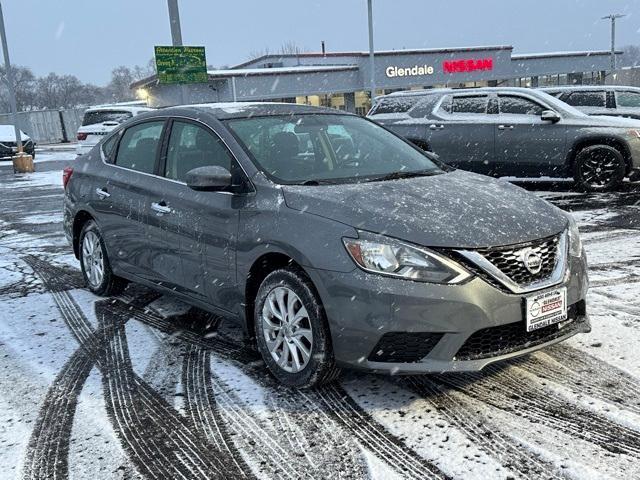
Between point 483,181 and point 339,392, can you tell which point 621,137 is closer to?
point 483,181

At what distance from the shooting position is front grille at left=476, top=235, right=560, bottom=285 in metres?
3.17

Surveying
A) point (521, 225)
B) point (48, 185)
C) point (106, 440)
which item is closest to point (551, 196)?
point (521, 225)

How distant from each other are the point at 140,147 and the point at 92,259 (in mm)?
1238

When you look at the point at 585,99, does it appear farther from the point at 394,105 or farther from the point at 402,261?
the point at 402,261

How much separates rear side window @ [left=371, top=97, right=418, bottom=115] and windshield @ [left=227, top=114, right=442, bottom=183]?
23.9 feet

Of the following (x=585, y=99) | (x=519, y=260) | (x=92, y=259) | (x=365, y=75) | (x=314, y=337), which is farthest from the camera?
(x=365, y=75)

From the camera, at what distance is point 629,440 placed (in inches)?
113

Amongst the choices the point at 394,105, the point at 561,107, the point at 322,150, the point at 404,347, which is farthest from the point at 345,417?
the point at 394,105

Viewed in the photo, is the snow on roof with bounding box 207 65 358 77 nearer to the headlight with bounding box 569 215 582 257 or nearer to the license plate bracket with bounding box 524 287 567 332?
the headlight with bounding box 569 215 582 257

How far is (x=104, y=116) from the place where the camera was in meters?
18.9

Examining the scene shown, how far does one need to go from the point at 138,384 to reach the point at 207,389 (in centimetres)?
44

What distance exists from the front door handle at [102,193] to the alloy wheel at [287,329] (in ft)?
7.31

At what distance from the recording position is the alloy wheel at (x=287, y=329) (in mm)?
3449

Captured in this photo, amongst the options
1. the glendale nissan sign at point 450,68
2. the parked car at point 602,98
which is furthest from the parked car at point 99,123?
the glendale nissan sign at point 450,68
